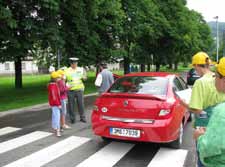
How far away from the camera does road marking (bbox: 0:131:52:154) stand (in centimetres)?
690

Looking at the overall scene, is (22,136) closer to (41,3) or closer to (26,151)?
(26,151)

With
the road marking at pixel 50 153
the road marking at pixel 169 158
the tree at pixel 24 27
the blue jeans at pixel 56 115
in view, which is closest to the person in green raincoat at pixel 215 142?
the road marking at pixel 169 158

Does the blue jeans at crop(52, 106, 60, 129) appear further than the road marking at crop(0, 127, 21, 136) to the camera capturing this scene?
No

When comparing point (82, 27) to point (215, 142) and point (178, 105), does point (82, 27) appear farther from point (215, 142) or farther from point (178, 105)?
point (215, 142)

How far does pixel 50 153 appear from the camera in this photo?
646cm

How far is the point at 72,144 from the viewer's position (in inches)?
280

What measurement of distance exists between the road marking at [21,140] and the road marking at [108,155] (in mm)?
1826

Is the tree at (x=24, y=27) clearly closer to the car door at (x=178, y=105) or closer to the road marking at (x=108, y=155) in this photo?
the car door at (x=178, y=105)

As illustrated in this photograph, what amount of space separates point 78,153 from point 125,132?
1049 mm

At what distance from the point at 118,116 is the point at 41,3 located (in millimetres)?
9914

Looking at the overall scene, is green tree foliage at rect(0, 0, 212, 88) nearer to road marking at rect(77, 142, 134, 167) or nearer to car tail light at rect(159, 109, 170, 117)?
road marking at rect(77, 142, 134, 167)

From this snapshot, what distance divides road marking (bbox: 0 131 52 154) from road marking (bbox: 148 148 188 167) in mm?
2956

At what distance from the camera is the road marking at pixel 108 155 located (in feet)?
19.0

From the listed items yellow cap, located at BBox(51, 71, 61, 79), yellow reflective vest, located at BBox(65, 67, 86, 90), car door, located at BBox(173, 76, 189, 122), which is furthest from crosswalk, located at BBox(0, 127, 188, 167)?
yellow reflective vest, located at BBox(65, 67, 86, 90)
